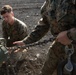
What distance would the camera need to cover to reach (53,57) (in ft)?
10.3

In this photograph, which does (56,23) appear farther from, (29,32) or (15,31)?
(29,32)

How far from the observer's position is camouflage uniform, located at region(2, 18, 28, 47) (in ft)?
16.1

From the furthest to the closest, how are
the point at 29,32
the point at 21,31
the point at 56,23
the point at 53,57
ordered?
1. the point at 29,32
2. the point at 21,31
3. the point at 53,57
4. the point at 56,23

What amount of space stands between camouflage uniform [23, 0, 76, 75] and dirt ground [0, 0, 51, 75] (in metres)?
1.16

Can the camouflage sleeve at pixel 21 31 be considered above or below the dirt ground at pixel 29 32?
above

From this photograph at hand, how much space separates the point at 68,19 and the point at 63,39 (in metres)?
0.24

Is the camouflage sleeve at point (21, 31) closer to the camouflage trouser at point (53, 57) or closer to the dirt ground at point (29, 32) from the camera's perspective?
the dirt ground at point (29, 32)

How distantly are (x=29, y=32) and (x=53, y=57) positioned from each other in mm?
3346

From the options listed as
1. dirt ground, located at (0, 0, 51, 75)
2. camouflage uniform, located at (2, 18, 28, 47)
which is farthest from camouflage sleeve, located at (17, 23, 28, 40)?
dirt ground, located at (0, 0, 51, 75)

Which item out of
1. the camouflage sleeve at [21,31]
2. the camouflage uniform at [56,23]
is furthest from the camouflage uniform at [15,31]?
the camouflage uniform at [56,23]

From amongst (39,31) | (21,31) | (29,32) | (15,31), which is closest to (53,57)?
(39,31)

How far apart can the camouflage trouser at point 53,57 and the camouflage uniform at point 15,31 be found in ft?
5.58

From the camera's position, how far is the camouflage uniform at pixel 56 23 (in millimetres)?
2571

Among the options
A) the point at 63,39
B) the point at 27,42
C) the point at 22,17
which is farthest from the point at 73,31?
the point at 22,17
